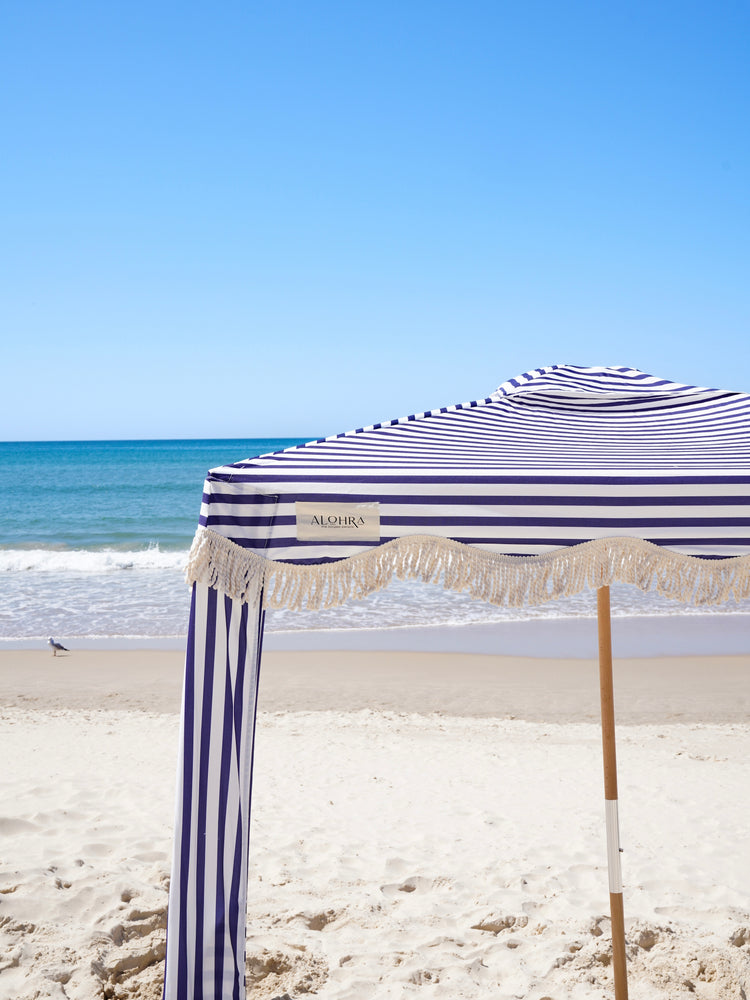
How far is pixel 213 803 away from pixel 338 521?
3.59ft

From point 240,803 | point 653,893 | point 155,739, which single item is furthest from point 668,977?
point 155,739

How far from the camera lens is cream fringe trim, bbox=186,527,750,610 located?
6.84ft

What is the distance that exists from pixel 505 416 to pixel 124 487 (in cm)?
4372

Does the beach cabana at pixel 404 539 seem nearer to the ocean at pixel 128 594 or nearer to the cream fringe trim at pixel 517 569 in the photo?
the cream fringe trim at pixel 517 569

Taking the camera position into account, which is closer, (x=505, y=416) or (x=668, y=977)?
(x=505, y=416)

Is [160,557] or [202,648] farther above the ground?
[202,648]

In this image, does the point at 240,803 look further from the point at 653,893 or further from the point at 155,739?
the point at 155,739

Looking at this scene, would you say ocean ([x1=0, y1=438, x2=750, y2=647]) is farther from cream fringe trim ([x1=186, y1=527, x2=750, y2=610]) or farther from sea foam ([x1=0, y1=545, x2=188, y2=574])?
cream fringe trim ([x1=186, y1=527, x2=750, y2=610])

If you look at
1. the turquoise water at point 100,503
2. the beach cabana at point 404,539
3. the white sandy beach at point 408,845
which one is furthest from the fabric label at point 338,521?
the turquoise water at point 100,503

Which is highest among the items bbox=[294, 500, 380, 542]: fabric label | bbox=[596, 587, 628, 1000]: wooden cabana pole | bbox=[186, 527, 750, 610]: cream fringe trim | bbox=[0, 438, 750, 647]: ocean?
bbox=[294, 500, 380, 542]: fabric label

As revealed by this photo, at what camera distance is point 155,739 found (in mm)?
6793

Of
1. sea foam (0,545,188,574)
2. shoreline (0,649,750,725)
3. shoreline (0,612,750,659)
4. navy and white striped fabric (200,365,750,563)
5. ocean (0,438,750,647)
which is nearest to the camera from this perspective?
navy and white striped fabric (200,365,750,563)

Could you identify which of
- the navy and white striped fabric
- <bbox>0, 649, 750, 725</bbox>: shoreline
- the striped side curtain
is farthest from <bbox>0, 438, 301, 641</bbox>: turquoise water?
the navy and white striped fabric

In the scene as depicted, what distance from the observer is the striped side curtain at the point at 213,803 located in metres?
2.45
